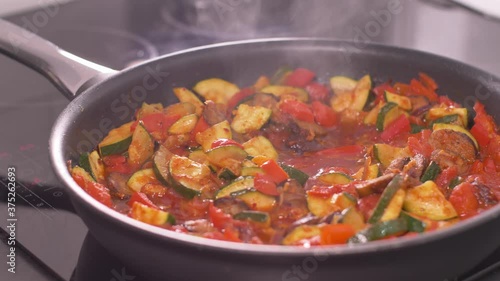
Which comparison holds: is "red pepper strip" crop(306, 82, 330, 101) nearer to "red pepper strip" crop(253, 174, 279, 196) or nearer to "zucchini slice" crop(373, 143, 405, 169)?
"zucchini slice" crop(373, 143, 405, 169)

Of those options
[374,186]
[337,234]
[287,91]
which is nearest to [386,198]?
[374,186]

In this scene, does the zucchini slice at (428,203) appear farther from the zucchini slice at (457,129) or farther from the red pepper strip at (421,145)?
the zucchini slice at (457,129)

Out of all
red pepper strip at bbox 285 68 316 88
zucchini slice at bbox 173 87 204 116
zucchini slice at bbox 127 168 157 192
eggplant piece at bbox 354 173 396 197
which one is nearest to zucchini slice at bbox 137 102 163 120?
zucchini slice at bbox 173 87 204 116

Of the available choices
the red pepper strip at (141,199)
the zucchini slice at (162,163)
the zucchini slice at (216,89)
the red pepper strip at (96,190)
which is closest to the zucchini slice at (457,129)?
the zucchini slice at (216,89)

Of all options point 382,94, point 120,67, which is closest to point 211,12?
point 120,67

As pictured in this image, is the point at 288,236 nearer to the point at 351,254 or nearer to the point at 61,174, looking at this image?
the point at 351,254

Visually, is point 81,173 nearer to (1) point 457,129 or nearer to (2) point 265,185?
(2) point 265,185

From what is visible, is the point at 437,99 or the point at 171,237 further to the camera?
the point at 437,99

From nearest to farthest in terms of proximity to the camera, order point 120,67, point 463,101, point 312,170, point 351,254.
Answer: point 351,254
point 312,170
point 463,101
point 120,67
